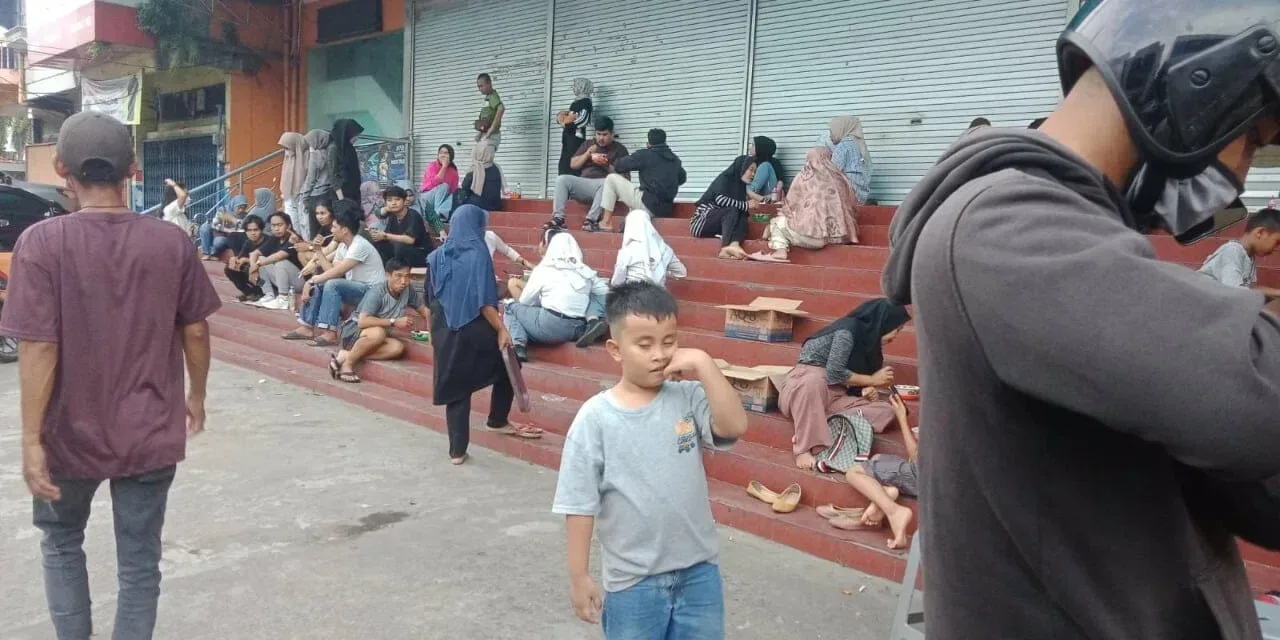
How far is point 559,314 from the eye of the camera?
6746 mm

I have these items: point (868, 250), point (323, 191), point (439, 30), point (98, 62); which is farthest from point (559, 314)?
point (98, 62)

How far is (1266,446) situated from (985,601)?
0.97 feet

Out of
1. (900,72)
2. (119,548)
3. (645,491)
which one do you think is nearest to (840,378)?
(645,491)

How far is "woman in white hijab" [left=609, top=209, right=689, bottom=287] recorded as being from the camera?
21.8 feet

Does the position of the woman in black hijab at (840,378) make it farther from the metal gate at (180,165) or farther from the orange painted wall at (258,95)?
the metal gate at (180,165)

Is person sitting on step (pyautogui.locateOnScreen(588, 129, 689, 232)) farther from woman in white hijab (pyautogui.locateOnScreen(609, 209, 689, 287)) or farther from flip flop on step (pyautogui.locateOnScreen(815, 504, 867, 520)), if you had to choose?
flip flop on step (pyautogui.locateOnScreen(815, 504, 867, 520))

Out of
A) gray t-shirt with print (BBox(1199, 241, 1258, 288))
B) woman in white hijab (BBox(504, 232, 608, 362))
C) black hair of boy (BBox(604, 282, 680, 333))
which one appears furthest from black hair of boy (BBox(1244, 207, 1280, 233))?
black hair of boy (BBox(604, 282, 680, 333))

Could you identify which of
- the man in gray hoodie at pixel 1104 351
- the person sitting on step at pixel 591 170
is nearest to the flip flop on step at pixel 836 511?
the man in gray hoodie at pixel 1104 351

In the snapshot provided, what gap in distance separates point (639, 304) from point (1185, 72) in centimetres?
165

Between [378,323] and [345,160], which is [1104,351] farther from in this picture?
[345,160]

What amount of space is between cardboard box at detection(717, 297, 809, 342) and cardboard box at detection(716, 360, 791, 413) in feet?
2.23

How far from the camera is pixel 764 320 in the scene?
595 cm

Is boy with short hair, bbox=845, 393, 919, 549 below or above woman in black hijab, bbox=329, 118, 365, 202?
below

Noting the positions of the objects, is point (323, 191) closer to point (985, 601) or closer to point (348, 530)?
point (348, 530)
